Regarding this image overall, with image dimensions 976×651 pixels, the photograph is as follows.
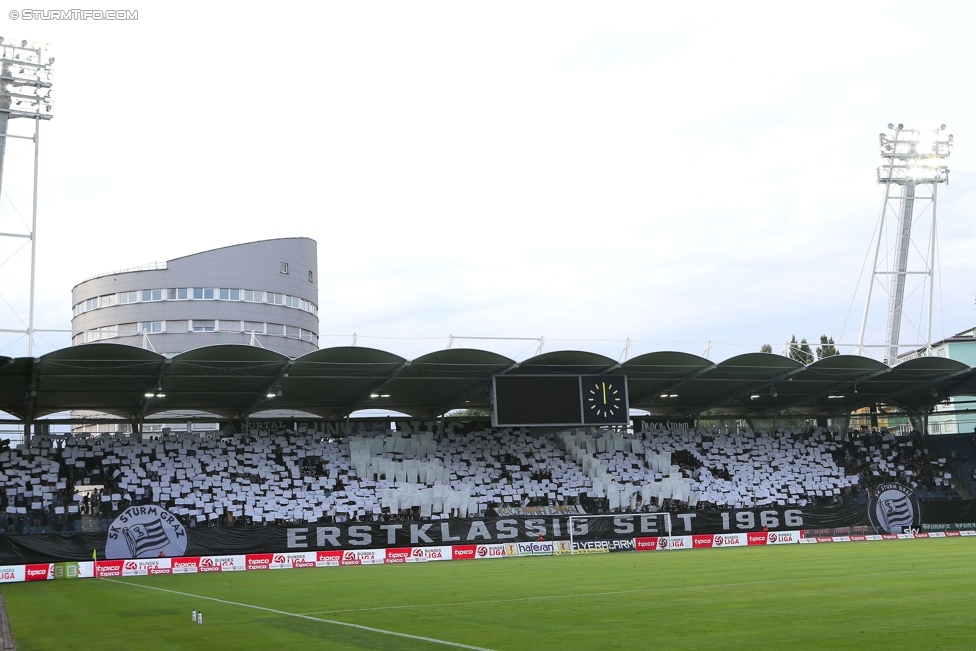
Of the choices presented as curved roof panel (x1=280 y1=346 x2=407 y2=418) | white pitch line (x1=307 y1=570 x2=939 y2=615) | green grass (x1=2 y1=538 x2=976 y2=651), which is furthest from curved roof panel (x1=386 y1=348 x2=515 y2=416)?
white pitch line (x1=307 y1=570 x2=939 y2=615)

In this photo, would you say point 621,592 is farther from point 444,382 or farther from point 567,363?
point 444,382

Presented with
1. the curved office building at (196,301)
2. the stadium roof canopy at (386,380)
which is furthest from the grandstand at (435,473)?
the curved office building at (196,301)

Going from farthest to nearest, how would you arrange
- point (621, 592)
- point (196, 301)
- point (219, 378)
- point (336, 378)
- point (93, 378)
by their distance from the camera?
point (196, 301), point (336, 378), point (219, 378), point (93, 378), point (621, 592)

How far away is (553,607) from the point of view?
17.2 meters

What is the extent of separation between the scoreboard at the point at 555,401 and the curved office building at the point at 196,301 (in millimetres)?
42773

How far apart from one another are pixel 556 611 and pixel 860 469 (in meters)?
44.0

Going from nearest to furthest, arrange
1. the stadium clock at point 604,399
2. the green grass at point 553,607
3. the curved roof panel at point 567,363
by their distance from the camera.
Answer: the green grass at point 553,607 < the curved roof panel at point 567,363 < the stadium clock at point 604,399

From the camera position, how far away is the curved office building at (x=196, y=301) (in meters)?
83.1

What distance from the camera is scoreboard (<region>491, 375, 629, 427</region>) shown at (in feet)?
148

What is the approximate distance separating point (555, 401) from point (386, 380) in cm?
816

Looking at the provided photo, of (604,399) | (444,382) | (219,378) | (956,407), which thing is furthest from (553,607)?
(956,407)

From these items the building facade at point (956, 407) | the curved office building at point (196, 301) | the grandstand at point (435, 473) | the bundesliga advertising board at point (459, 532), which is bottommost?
the bundesliga advertising board at point (459, 532)

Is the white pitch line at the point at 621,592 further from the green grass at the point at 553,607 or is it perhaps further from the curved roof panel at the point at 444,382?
the curved roof panel at the point at 444,382

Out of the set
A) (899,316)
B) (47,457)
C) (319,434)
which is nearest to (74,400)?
(47,457)
